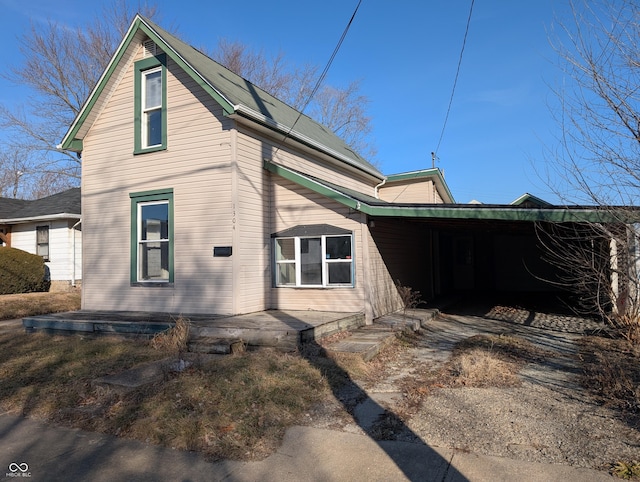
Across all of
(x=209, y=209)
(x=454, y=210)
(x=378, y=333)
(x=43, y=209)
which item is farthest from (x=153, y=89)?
(x=43, y=209)

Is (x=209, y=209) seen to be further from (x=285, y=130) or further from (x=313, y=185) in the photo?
(x=285, y=130)

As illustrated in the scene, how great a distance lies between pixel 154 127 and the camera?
11219 millimetres

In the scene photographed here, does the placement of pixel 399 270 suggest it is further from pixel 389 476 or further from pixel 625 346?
pixel 389 476

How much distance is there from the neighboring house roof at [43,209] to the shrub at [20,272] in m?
1.98

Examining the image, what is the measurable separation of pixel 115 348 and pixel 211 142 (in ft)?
15.3

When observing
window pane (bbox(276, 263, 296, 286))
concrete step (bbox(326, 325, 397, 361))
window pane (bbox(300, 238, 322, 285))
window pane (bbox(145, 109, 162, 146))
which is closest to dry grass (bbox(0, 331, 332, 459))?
concrete step (bbox(326, 325, 397, 361))

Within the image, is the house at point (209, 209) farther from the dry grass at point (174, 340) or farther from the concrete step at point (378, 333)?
the dry grass at point (174, 340)

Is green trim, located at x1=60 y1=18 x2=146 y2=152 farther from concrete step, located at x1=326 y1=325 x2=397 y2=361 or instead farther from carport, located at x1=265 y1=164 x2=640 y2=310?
concrete step, located at x1=326 y1=325 x2=397 y2=361

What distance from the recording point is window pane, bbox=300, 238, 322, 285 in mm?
10633

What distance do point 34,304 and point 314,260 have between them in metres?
9.85

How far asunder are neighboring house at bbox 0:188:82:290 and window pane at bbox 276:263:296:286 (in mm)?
11902

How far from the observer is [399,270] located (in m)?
12.9

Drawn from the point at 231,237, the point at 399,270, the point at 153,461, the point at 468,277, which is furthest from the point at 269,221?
the point at 468,277

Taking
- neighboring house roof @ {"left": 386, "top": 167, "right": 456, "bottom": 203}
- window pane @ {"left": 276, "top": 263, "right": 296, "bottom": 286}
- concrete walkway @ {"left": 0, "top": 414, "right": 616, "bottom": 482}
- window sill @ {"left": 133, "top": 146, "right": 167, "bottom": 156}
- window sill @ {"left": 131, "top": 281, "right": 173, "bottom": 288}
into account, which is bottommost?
concrete walkway @ {"left": 0, "top": 414, "right": 616, "bottom": 482}
